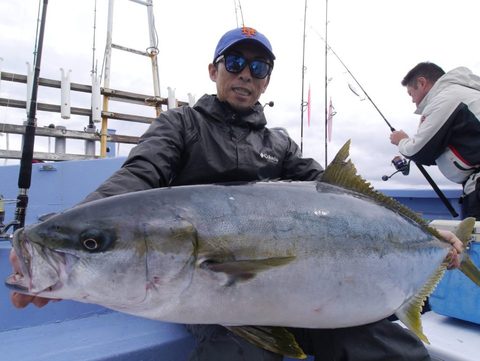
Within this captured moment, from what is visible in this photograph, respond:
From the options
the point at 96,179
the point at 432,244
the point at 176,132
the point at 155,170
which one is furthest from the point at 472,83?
the point at 96,179

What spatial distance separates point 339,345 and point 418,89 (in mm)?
3659

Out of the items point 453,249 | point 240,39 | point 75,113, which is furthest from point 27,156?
point 75,113

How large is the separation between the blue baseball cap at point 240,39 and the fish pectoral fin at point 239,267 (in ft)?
5.34

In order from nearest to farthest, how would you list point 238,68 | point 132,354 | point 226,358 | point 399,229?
point 226,358, point 399,229, point 132,354, point 238,68

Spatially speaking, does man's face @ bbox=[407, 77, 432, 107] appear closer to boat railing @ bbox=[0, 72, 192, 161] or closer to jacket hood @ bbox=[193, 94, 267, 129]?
jacket hood @ bbox=[193, 94, 267, 129]

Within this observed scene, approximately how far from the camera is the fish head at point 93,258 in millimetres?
1254

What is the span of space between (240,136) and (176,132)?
467 millimetres

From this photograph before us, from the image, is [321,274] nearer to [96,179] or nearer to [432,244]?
[432,244]

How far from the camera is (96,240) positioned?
1307 millimetres

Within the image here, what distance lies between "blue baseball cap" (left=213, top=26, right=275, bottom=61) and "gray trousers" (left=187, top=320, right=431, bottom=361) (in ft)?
5.70

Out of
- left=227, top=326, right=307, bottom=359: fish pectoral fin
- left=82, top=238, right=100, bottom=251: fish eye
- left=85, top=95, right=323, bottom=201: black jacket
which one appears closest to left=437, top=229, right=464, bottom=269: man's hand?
left=85, top=95, right=323, bottom=201: black jacket

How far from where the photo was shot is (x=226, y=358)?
1625 millimetres

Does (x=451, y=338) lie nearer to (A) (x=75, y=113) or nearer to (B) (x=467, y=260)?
(B) (x=467, y=260)

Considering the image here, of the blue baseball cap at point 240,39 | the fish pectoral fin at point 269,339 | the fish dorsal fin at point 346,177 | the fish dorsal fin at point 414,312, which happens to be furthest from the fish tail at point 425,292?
the blue baseball cap at point 240,39
